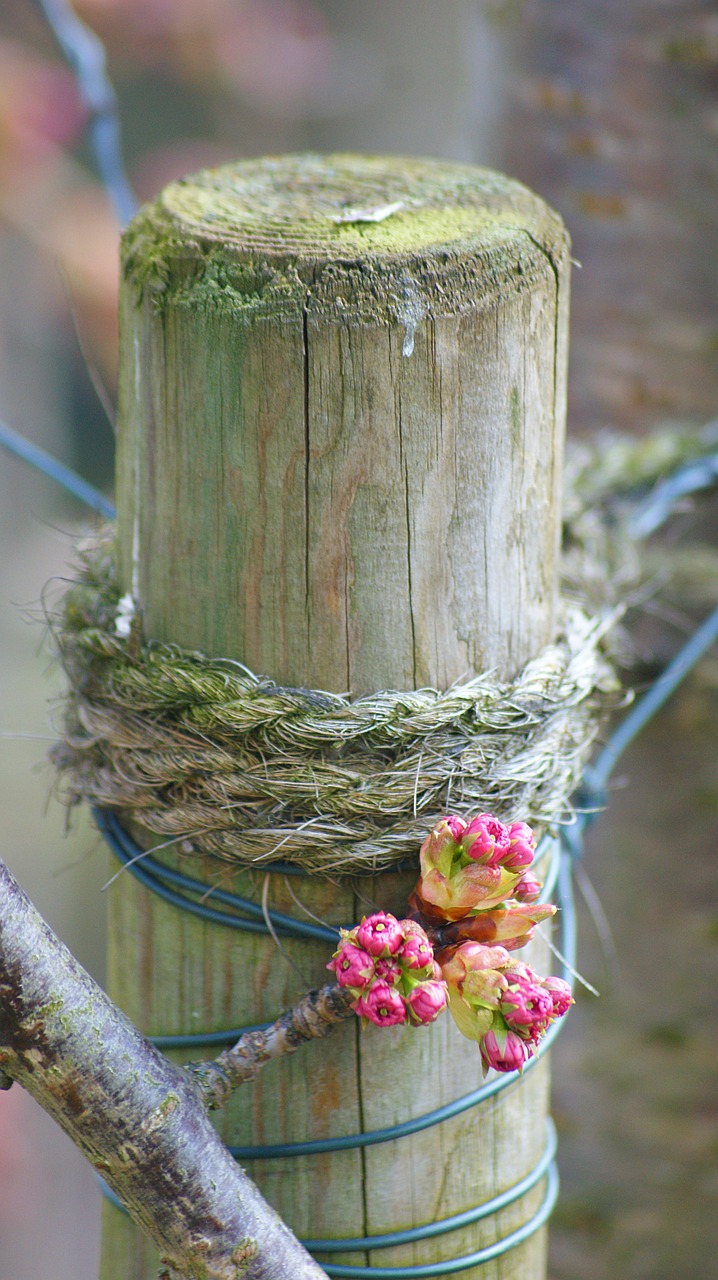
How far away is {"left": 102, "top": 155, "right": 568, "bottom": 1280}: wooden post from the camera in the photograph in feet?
2.50

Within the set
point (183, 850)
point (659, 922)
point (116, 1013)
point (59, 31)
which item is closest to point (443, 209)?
point (183, 850)

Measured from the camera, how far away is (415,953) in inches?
27.6

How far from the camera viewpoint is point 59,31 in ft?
5.20

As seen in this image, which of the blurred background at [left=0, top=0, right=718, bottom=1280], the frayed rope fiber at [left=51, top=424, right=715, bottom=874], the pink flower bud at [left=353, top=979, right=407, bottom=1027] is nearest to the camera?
the pink flower bud at [left=353, top=979, right=407, bottom=1027]

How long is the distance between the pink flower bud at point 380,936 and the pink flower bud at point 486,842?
68mm

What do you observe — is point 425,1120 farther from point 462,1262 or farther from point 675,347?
point 675,347

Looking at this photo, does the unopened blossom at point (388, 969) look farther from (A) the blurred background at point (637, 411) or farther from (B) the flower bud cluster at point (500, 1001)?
(A) the blurred background at point (637, 411)

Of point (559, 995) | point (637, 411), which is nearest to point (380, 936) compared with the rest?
point (559, 995)

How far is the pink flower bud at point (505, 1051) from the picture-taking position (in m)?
0.71

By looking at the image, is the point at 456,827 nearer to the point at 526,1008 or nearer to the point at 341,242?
the point at 526,1008

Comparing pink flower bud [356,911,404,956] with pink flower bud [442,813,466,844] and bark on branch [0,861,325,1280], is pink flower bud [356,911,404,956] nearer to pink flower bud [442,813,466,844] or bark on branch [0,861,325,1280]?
pink flower bud [442,813,466,844]

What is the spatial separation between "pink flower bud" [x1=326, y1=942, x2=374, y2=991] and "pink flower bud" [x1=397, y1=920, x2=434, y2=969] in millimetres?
21

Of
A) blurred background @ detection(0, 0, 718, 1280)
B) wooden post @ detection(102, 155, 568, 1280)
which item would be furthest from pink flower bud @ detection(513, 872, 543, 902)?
blurred background @ detection(0, 0, 718, 1280)

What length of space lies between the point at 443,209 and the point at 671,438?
3.38 feet
